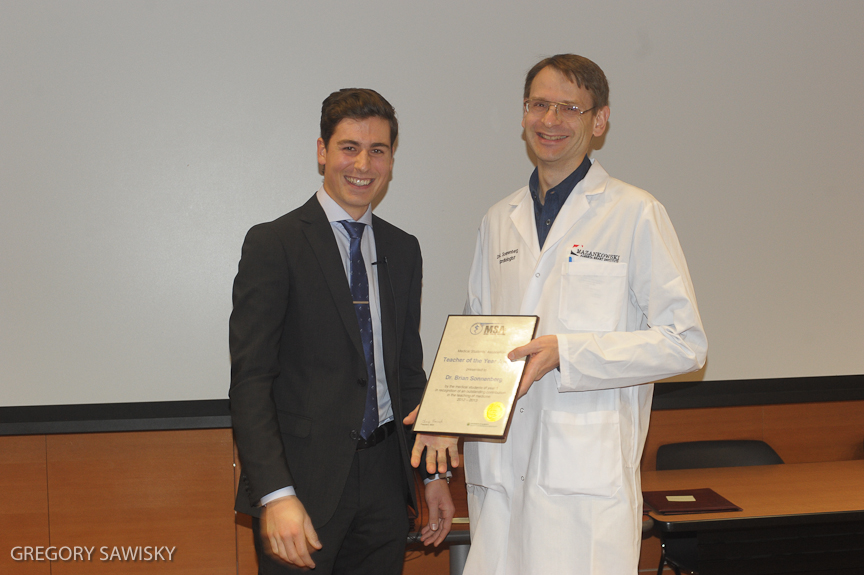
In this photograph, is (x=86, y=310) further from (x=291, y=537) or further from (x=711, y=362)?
(x=711, y=362)

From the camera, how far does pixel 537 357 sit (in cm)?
176

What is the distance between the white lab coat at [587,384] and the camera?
179cm

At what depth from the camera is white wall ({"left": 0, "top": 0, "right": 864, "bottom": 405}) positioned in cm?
315

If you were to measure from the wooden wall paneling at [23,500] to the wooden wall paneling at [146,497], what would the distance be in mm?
48

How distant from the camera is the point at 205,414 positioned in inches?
127

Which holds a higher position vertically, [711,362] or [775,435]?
[711,362]

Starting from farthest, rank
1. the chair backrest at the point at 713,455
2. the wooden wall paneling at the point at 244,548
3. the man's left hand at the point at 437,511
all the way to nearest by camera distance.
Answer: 1. the chair backrest at the point at 713,455
2. the wooden wall paneling at the point at 244,548
3. the man's left hand at the point at 437,511

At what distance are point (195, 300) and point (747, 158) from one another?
10.4 feet

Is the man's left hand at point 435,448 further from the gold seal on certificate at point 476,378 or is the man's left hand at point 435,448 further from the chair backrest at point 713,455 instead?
the chair backrest at point 713,455

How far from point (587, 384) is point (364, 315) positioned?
0.69m

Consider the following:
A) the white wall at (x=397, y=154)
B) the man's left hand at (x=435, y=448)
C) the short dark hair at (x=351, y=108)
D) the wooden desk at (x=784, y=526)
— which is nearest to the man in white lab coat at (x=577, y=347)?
the man's left hand at (x=435, y=448)

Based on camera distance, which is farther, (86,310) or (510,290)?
(86,310)

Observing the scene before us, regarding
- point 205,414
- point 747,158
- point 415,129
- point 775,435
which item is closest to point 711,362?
point 775,435

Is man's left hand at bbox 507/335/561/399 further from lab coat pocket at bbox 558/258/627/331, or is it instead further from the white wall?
the white wall
